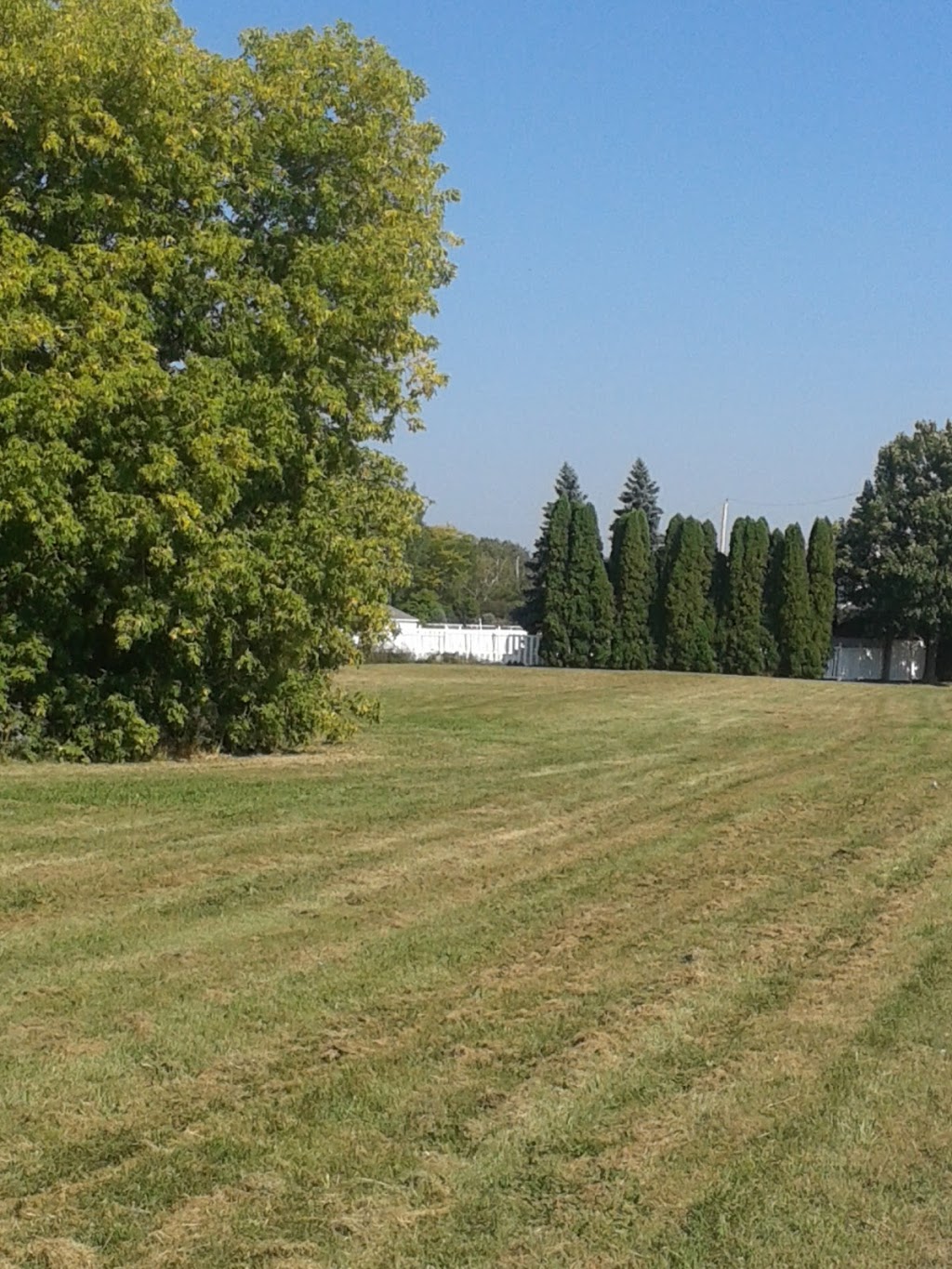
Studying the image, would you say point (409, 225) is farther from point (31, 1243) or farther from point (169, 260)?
point (31, 1243)

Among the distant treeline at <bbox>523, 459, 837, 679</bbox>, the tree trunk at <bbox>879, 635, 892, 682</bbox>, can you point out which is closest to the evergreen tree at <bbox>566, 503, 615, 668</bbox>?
the distant treeline at <bbox>523, 459, 837, 679</bbox>

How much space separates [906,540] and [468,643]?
18636mm

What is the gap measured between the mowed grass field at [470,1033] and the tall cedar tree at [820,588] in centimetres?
4150

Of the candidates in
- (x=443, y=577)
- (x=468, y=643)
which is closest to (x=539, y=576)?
(x=468, y=643)

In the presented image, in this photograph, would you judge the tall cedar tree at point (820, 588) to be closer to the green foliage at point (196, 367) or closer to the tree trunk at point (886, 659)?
the tree trunk at point (886, 659)

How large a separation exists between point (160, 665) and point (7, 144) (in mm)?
5902

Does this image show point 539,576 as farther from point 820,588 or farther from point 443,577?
point 443,577

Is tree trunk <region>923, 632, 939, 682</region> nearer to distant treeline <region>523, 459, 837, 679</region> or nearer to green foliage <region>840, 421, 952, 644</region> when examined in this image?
green foliage <region>840, 421, 952, 644</region>

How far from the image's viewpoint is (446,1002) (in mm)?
6445

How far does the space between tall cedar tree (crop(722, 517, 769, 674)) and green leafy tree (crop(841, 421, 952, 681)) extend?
5430mm

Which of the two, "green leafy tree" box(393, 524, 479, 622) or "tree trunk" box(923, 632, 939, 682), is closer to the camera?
"tree trunk" box(923, 632, 939, 682)

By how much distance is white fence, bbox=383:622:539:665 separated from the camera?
60594mm

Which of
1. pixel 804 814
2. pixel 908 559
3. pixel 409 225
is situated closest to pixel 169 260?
pixel 409 225

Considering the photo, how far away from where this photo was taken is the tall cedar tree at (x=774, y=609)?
53312 mm
